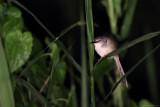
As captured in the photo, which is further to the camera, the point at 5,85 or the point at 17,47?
the point at 17,47

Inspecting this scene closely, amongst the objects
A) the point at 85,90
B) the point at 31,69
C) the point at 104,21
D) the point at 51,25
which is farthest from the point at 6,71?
the point at 51,25

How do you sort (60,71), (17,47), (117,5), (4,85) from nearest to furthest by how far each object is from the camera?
(4,85), (17,47), (60,71), (117,5)

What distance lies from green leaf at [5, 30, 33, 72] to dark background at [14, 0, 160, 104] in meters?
0.39

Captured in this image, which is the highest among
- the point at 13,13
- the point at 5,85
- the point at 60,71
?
the point at 13,13

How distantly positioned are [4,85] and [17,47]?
204 millimetres

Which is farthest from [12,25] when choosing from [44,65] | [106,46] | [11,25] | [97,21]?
[97,21]

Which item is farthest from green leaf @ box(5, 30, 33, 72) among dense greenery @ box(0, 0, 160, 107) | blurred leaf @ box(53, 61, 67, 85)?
blurred leaf @ box(53, 61, 67, 85)

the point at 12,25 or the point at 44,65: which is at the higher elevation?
the point at 12,25

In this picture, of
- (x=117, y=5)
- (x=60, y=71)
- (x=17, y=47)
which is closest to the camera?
(x=17, y=47)

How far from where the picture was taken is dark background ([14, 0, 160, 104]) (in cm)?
122

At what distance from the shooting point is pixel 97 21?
1.24 metres

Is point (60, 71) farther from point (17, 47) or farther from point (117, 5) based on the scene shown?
point (117, 5)

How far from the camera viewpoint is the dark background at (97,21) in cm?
122

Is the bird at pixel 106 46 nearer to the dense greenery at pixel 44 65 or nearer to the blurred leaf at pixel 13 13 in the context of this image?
the dense greenery at pixel 44 65
